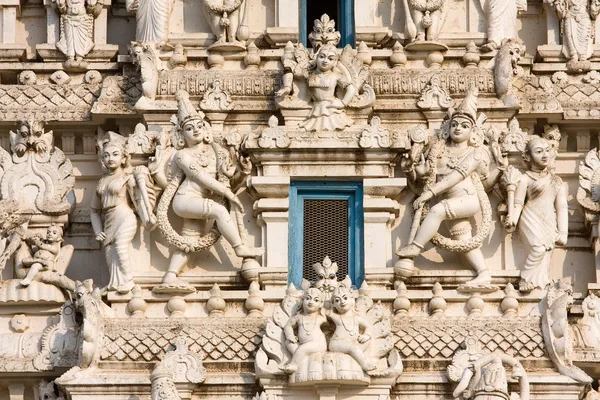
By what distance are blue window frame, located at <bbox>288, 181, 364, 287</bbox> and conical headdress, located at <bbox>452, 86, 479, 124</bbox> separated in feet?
4.81

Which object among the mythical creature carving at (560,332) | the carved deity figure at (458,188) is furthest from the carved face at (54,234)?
the mythical creature carving at (560,332)

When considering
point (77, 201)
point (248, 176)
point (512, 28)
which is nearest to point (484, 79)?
point (512, 28)

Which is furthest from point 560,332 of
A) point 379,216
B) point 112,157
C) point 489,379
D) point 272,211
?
point 112,157

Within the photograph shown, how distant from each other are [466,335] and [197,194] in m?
3.71

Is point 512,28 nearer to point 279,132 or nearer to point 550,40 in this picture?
point 550,40

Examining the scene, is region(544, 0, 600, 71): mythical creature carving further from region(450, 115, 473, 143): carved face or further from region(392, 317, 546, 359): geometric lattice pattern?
region(392, 317, 546, 359): geometric lattice pattern

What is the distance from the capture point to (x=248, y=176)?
3195 cm

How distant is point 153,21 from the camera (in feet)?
109

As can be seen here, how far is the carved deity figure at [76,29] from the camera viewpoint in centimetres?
3331

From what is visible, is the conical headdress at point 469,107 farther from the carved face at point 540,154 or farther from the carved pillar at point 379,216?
the carved pillar at point 379,216

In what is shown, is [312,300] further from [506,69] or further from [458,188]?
[506,69]

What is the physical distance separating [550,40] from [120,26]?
5.42m

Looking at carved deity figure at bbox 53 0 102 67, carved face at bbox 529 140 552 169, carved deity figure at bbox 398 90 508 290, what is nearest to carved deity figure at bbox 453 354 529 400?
carved deity figure at bbox 398 90 508 290

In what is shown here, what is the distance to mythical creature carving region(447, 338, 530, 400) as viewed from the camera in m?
29.6
